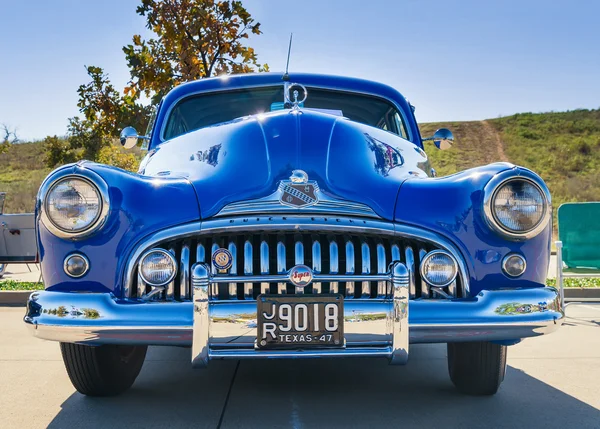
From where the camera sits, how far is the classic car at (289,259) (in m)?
2.45

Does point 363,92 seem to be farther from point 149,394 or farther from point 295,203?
point 149,394

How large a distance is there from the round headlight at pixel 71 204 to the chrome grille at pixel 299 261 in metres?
0.31

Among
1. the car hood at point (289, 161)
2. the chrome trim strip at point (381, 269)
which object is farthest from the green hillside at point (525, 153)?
the chrome trim strip at point (381, 269)

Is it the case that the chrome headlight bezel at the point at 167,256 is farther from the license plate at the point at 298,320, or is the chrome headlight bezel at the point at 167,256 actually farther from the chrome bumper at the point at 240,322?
the license plate at the point at 298,320

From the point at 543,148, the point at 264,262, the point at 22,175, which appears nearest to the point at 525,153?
the point at 543,148

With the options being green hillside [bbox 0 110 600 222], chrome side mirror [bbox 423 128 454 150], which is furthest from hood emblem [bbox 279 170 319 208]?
green hillside [bbox 0 110 600 222]

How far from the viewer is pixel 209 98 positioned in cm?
433

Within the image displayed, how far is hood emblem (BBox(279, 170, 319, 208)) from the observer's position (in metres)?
2.69

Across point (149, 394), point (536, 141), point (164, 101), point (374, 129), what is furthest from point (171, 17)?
point (536, 141)

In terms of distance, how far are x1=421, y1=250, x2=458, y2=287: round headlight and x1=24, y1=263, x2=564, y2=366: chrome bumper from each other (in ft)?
0.36

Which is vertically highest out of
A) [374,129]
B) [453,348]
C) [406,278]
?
[374,129]

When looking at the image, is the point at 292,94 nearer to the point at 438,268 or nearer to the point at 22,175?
the point at 438,268

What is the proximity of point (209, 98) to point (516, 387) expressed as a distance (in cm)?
251

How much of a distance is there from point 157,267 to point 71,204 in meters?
0.42
